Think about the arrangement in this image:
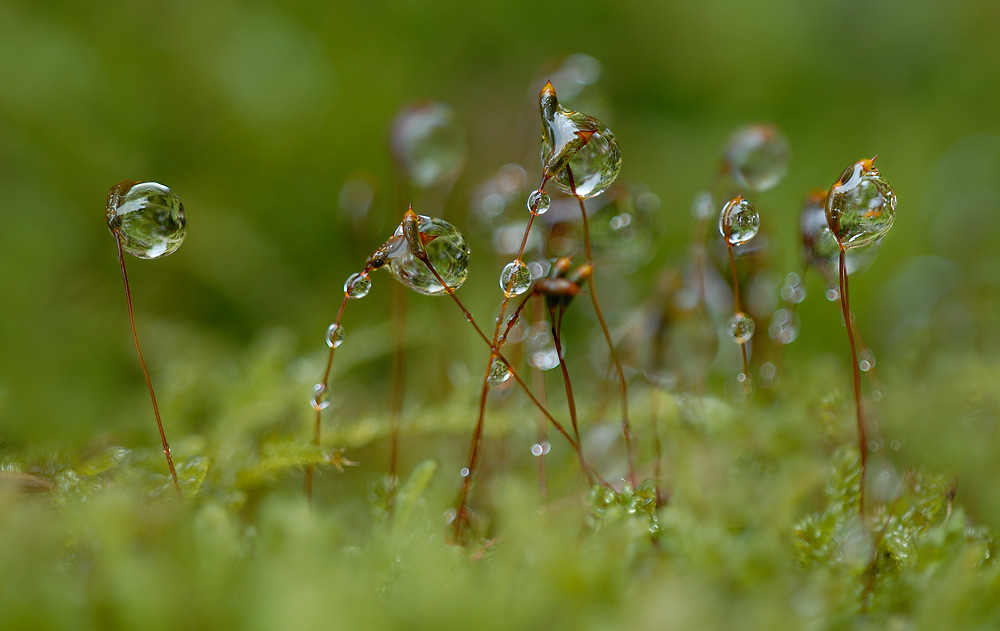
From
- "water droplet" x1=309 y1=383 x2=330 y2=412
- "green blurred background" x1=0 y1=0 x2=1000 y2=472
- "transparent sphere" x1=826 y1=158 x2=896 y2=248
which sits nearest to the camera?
"transparent sphere" x1=826 y1=158 x2=896 y2=248

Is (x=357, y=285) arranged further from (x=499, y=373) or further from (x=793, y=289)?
(x=793, y=289)

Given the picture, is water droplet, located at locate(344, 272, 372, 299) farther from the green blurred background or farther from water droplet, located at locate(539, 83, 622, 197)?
the green blurred background

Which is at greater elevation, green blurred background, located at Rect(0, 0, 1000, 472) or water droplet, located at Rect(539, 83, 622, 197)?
green blurred background, located at Rect(0, 0, 1000, 472)

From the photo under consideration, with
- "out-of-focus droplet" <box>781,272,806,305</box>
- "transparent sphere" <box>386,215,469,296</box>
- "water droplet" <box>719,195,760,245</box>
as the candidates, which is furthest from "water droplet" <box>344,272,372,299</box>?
"out-of-focus droplet" <box>781,272,806,305</box>

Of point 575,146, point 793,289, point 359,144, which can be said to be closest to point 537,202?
point 575,146

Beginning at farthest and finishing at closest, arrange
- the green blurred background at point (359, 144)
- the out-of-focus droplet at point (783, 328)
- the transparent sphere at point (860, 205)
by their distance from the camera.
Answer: the green blurred background at point (359, 144) < the out-of-focus droplet at point (783, 328) < the transparent sphere at point (860, 205)

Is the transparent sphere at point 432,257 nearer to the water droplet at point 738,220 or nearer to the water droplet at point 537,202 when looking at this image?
the water droplet at point 537,202

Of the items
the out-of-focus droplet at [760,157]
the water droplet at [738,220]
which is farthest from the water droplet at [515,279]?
the out-of-focus droplet at [760,157]
